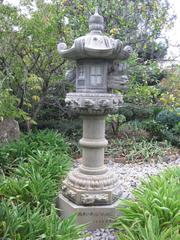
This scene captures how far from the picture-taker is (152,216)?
273 cm

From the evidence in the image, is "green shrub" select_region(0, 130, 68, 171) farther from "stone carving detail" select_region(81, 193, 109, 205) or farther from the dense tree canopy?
"stone carving detail" select_region(81, 193, 109, 205)

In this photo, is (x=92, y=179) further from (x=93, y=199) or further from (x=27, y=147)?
(x=27, y=147)

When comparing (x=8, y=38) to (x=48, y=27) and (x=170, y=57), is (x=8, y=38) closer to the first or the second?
(x=48, y=27)

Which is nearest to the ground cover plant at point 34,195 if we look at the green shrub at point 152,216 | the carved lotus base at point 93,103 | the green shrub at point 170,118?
the green shrub at point 152,216

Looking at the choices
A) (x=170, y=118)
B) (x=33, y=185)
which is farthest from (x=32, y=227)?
(x=170, y=118)

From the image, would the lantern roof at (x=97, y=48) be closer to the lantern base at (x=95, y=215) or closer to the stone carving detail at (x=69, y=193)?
the stone carving detail at (x=69, y=193)

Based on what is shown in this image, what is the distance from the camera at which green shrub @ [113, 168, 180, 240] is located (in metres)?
2.60

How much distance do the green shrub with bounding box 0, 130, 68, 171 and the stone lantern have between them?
4.97ft

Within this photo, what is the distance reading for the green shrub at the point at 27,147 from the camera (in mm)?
4789

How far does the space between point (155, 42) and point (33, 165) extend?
14.4 feet

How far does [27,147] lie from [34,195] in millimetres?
1920

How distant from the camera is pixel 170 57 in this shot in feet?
21.6

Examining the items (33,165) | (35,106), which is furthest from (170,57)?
(33,165)

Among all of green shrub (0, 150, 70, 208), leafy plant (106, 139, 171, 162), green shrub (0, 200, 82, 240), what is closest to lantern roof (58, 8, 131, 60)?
green shrub (0, 150, 70, 208)
